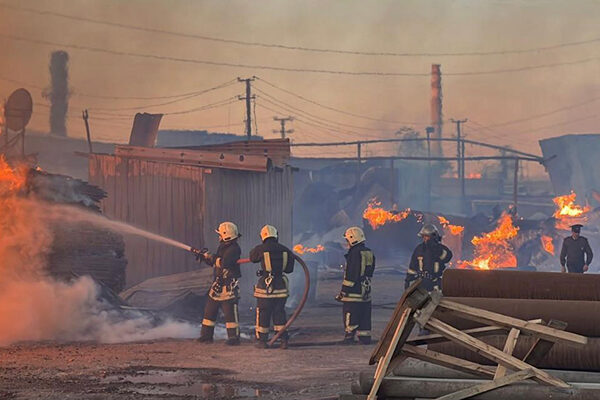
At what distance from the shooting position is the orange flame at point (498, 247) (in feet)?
70.6

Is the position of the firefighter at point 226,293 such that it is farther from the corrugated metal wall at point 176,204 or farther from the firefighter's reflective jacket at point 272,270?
the corrugated metal wall at point 176,204

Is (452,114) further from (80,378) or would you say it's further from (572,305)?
(572,305)

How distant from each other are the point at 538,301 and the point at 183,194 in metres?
11.2

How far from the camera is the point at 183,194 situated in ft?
48.9

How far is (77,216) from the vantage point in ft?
45.9

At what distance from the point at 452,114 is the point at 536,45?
129 inches

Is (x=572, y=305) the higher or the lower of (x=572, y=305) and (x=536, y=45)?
the lower

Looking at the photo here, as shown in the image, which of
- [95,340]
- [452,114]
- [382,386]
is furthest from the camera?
[452,114]

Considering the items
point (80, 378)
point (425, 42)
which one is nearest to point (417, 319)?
point (80, 378)

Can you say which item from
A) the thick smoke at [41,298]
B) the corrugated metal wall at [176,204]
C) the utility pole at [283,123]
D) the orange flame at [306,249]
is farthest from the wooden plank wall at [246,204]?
the utility pole at [283,123]

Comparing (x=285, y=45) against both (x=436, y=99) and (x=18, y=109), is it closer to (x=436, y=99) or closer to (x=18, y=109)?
(x=436, y=99)

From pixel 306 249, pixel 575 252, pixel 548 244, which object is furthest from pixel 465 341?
pixel 306 249

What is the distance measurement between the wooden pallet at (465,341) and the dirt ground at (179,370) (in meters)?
4.65

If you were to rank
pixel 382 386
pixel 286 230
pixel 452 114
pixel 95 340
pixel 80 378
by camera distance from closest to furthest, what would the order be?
1. pixel 382 386
2. pixel 80 378
3. pixel 95 340
4. pixel 286 230
5. pixel 452 114
